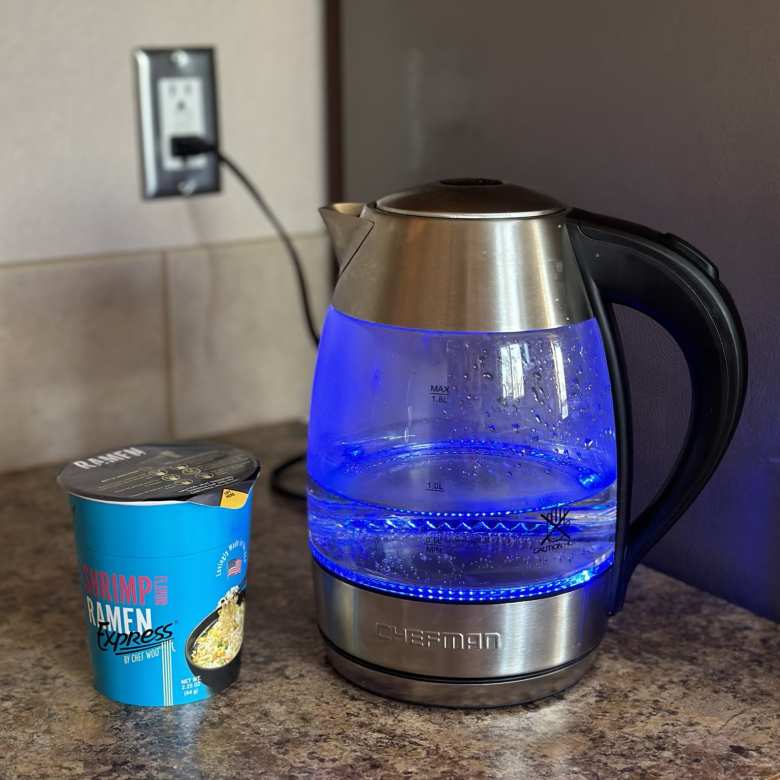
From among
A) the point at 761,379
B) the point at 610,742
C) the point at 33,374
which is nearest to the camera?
the point at 610,742

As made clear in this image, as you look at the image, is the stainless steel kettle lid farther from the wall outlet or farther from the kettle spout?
the wall outlet

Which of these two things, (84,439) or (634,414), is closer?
(634,414)

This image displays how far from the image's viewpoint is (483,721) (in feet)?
2.35

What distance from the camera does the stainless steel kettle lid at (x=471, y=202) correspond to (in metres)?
0.68

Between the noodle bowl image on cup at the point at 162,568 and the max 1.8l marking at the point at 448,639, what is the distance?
0.11 metres

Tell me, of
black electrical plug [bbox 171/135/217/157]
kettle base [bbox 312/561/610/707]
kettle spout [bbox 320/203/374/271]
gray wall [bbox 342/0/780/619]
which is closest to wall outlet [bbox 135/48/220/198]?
black electrical plug [bbox 171/135/217/157]

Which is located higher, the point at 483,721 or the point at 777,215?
the point at 777,215

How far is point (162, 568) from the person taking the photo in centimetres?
69

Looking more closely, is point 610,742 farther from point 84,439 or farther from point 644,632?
point 84,439

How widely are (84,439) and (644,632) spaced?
0.57 m

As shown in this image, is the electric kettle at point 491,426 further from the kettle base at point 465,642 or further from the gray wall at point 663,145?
the gray wall at point 663,145

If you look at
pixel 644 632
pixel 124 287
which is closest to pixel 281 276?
pixel 124 287

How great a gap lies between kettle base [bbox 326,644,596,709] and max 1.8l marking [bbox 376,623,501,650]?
0.02 m

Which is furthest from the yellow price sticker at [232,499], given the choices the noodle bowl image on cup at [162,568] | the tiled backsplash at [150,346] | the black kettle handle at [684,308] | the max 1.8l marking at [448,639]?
the tiled backsplash at [150,346]
